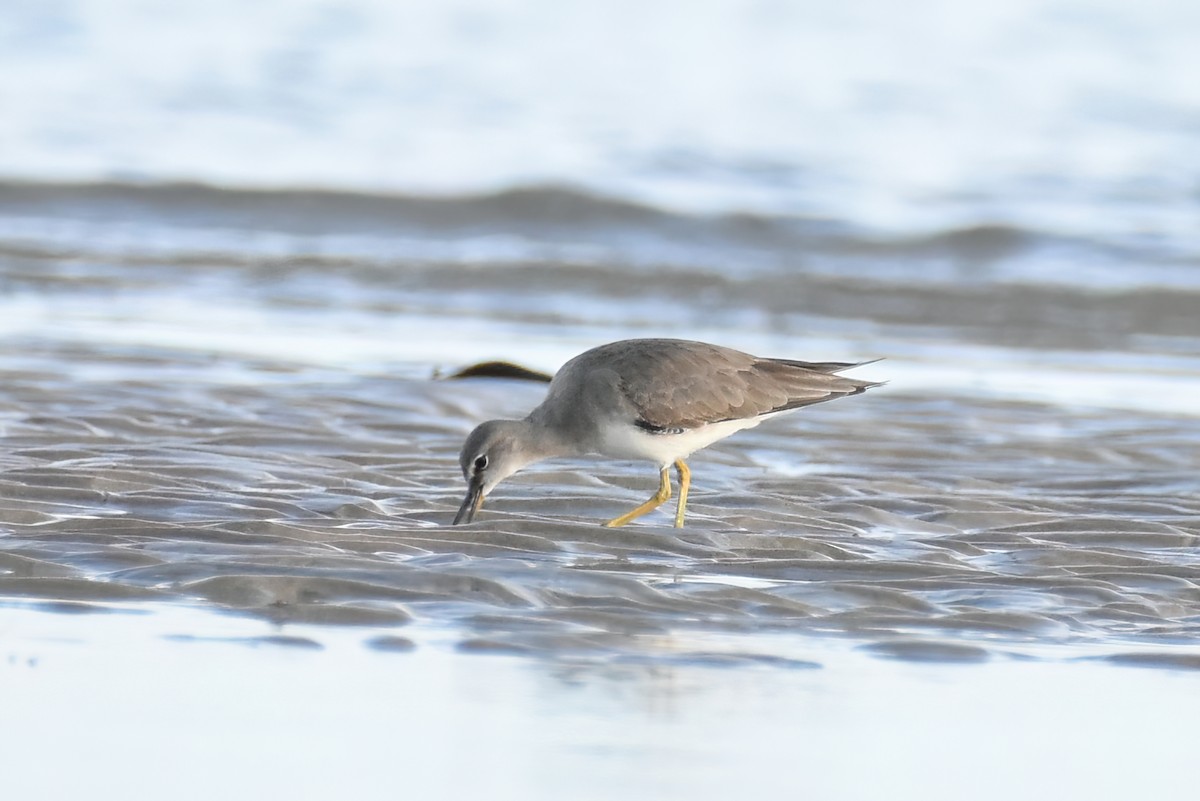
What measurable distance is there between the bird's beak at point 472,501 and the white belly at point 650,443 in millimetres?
635

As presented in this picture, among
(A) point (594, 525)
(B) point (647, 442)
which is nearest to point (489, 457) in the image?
(A) point (594, 525)

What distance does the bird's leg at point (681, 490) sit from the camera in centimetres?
643

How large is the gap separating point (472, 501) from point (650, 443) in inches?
30.4

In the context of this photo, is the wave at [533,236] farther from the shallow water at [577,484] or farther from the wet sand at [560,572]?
the wet sand at [560,572]

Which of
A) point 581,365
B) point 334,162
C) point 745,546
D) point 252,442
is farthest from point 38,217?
point 745,546

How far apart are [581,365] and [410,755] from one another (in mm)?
3139

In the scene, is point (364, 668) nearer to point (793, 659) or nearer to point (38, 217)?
point (793, 659)

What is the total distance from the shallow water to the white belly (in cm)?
24

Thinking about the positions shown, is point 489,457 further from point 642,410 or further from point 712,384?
point 712,384

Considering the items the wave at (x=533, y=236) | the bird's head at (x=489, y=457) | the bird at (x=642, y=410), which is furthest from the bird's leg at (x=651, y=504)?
the wave at (x=533, y=236)

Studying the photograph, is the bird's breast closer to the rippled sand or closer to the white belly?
the white belly

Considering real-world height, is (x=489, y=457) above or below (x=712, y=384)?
below

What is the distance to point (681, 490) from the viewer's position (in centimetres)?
670

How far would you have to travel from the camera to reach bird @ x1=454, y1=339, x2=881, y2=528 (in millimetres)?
6539
